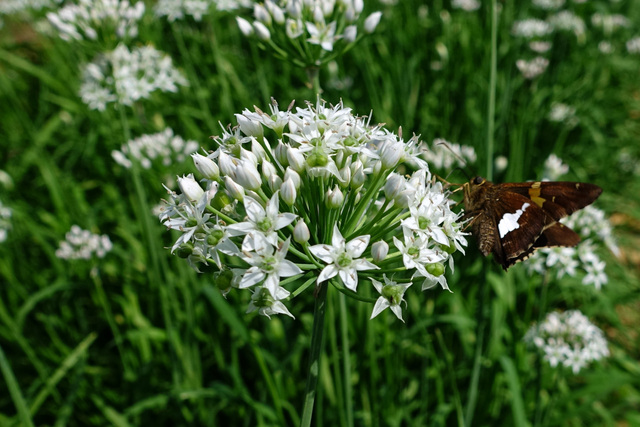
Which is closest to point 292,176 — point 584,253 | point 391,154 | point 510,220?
point 391,154

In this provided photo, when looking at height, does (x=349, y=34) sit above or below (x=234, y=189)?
above

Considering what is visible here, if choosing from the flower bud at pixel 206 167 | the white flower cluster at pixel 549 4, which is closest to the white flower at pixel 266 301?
the flower bud at pixel 206 167

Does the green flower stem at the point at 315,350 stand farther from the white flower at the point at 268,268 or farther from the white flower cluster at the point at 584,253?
the white flower cluster at the point at 584,253

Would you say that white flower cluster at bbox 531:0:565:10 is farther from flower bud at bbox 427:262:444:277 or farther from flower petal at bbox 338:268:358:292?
flower petal at bbox 338:268:358:292

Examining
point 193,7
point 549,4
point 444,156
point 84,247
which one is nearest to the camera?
point 84,247

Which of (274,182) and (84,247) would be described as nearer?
(274,182)

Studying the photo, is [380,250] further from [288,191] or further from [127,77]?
[127,77]
